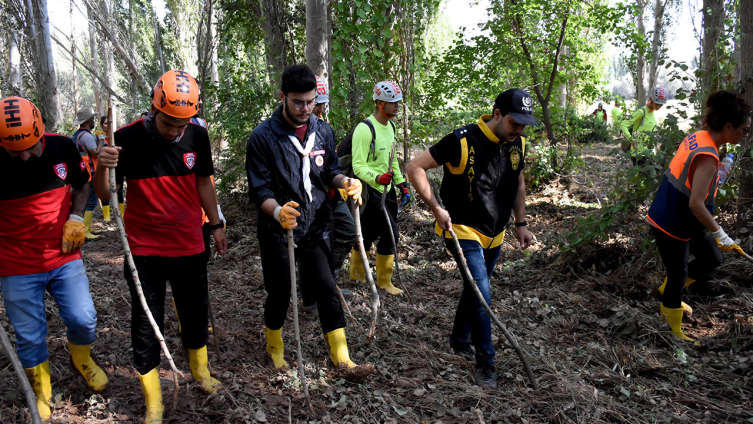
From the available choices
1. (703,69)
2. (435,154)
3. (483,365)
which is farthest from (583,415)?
(703,69)

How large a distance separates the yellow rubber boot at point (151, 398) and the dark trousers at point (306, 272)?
889 mm

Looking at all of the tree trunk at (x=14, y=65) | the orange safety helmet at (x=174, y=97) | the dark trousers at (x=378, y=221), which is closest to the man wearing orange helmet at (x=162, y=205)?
the orange safety helmet at (x=174, y=97)

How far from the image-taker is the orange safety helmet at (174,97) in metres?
2.70

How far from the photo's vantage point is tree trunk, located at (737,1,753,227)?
489 cm

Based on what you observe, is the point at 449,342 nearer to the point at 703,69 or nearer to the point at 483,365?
the point at 483,365

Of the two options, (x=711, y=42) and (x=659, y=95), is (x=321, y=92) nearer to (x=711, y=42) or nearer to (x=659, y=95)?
(x=711, y=42)

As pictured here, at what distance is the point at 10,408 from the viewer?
9.98 ft

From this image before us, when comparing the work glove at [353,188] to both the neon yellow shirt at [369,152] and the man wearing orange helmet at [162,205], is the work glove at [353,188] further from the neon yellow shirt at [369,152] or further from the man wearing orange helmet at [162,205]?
the neon yellow shirt at [369,152]

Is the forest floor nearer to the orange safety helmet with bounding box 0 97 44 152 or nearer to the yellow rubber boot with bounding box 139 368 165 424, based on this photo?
the yellow rubber boot with bounding box 139 368 165 424

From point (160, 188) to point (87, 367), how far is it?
1.39m

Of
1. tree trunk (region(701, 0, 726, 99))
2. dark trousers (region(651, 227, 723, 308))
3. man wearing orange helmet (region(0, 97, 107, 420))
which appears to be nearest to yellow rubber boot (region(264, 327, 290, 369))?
man wearing orange helmet (region(0, 97, 107, 420))

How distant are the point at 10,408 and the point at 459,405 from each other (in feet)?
9.45

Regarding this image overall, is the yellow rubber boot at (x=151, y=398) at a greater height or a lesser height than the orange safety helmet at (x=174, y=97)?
lesser

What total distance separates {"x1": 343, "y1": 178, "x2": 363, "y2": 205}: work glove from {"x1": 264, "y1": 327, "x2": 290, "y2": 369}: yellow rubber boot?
1.20 meters
